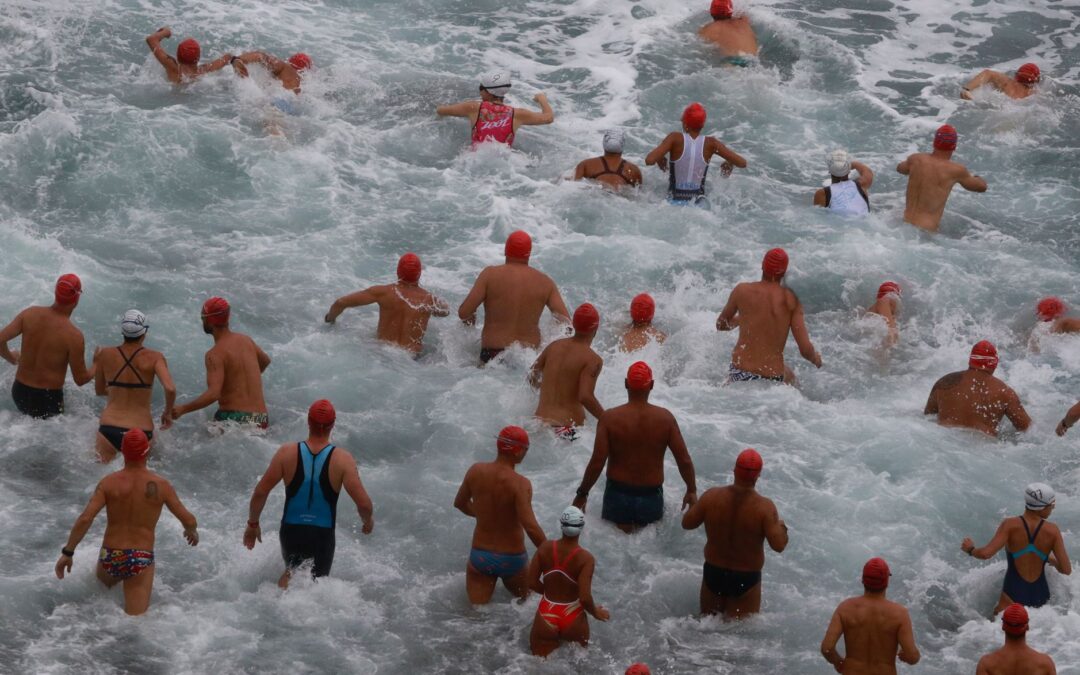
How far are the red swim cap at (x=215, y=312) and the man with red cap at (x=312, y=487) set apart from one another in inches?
82.5

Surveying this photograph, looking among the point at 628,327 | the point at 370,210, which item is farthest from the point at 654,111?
the point at 628,327

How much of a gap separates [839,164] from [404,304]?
17.1 feet

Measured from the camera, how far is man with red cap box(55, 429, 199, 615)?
399 inches

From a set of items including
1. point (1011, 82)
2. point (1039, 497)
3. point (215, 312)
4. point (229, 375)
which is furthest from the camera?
Result: point (1011, 82)

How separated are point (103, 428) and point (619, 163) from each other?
6.91 metres

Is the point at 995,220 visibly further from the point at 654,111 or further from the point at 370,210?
the point at 370,210

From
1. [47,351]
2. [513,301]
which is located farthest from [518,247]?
[47,351]

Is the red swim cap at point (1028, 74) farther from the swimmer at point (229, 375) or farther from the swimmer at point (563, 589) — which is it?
the swimmer at point (563, 589)

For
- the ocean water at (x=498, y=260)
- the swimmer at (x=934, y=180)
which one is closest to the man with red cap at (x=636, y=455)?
the ocean water at (x=498, y=260)

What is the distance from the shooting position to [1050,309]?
14.8 m

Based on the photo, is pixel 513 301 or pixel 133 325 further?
pixel 513 301

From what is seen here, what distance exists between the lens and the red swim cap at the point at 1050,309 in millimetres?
14789

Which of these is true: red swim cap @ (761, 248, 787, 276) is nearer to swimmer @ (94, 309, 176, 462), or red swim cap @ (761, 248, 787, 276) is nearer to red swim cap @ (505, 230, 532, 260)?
red swim cap @ (505, 230, 532, 260)

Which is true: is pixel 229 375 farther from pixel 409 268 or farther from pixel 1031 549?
pixel 1031 549
